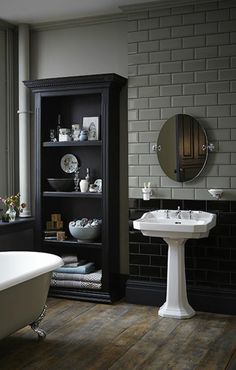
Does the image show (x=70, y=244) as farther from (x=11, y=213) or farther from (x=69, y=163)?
(x=69, y=163)

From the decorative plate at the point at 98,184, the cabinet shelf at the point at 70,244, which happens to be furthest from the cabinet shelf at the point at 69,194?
the cabinet shelf at the point at 70,244

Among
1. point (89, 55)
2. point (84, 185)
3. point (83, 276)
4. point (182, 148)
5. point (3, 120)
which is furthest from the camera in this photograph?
point (3, 120)

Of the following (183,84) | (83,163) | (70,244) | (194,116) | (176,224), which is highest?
(183,84)

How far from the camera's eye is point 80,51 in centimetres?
560

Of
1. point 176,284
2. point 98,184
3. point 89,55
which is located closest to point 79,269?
point 98,184

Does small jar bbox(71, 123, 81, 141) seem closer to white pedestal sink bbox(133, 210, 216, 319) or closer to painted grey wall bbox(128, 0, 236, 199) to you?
painted grey wall bbox(128, 0, 236, 199)

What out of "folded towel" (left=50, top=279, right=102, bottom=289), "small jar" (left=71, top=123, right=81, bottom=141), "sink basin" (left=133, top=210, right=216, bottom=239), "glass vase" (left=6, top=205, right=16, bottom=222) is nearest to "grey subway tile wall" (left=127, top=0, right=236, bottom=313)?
"sink basin" (left=133, top=210, right=216, bottom=239)

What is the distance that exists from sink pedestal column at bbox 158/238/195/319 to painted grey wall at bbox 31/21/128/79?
197 cm

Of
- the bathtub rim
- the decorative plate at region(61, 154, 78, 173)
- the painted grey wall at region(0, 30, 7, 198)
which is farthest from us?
the painted grey wall at region(0, 30, 7, 198)

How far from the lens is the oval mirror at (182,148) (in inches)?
193

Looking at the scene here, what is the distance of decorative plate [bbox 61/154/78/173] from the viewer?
5.64 metres

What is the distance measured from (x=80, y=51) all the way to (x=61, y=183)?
1495 mm

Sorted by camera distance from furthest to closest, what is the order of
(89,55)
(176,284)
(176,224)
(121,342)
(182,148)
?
(89,55) < (182,148) < (176,284) < (176,224) < (121,342)

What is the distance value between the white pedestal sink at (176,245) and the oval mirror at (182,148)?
440 mm
